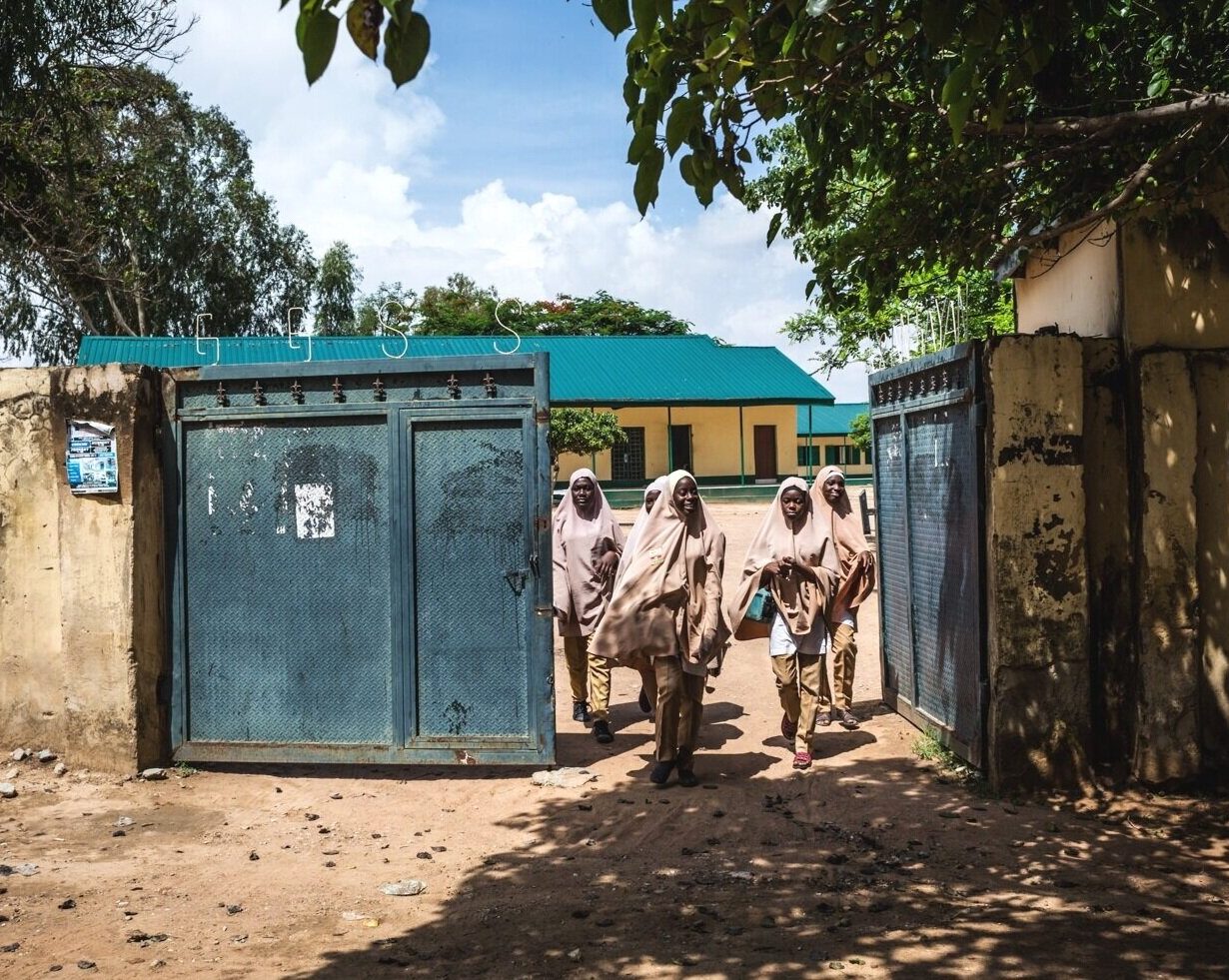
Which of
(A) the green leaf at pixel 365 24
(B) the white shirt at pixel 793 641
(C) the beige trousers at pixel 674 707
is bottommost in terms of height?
(C) the beige trousers at pixel 674 707

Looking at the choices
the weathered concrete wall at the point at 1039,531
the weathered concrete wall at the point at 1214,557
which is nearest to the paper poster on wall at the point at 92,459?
the weathered concrete wall at the point at 1039,531

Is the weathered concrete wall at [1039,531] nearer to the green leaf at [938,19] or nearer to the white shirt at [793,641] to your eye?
the white shirt at [793,641]

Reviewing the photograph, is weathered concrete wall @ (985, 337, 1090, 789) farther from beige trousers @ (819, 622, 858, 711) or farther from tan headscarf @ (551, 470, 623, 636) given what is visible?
tan headscarf @ (551, 470, 623, 636)

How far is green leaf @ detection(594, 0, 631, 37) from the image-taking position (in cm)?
242

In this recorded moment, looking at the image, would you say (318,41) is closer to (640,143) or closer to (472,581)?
(640,143)

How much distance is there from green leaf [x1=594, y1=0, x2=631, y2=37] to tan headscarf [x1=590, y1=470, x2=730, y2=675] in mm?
3788

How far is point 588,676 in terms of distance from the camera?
25.2 ft

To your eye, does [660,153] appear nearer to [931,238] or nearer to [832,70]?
[832,70]

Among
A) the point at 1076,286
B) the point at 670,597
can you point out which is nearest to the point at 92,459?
the point at 670,597

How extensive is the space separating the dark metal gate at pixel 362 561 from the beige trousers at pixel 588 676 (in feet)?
3.60

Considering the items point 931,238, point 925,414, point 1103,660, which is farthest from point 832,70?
point 1103,660

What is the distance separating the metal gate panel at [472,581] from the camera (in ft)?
19.9

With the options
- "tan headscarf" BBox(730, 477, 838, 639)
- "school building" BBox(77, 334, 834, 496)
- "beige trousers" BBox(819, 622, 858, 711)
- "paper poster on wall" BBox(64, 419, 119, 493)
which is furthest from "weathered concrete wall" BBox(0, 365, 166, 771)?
"school building" BBox(77, 334, 834, 496)

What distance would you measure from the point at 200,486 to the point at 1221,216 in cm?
550
